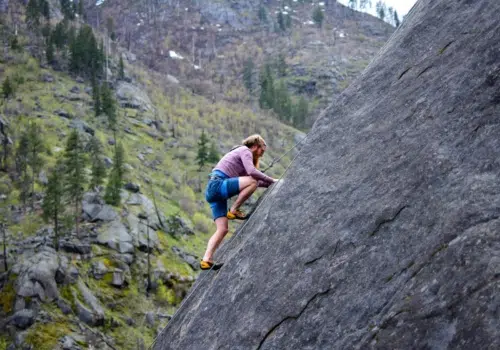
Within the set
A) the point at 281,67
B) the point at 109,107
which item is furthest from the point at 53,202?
the point at 281,67

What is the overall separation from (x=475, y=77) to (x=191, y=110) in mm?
78851

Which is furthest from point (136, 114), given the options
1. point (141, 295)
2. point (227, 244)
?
point (227, 244)

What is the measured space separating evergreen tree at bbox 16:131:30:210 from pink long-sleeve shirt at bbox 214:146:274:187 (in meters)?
39.2

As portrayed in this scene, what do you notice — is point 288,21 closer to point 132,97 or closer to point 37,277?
point 132,97

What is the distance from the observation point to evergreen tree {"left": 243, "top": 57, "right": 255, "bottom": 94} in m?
112

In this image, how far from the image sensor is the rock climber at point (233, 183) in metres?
7.94

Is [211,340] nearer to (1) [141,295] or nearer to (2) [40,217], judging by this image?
(1) [141,295]

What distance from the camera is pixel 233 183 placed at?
7.99 meters

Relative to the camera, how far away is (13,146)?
48.3m

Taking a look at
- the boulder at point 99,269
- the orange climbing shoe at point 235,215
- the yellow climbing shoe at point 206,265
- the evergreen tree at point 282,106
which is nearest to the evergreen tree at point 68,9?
the evergreen tree at point 282,106

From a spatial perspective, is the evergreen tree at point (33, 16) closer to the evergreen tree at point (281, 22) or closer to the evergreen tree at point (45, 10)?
the evergreen tree at point (45, 10)

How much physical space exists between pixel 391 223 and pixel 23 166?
1769 inches

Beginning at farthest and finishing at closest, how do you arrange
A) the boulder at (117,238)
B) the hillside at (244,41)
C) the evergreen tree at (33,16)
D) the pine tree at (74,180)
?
the hillside at (244,41)
the evergreen tree at (33,16)
the pine tree at (74,180)
the boulder at (117,238)

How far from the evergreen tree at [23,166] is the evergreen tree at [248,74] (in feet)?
228
